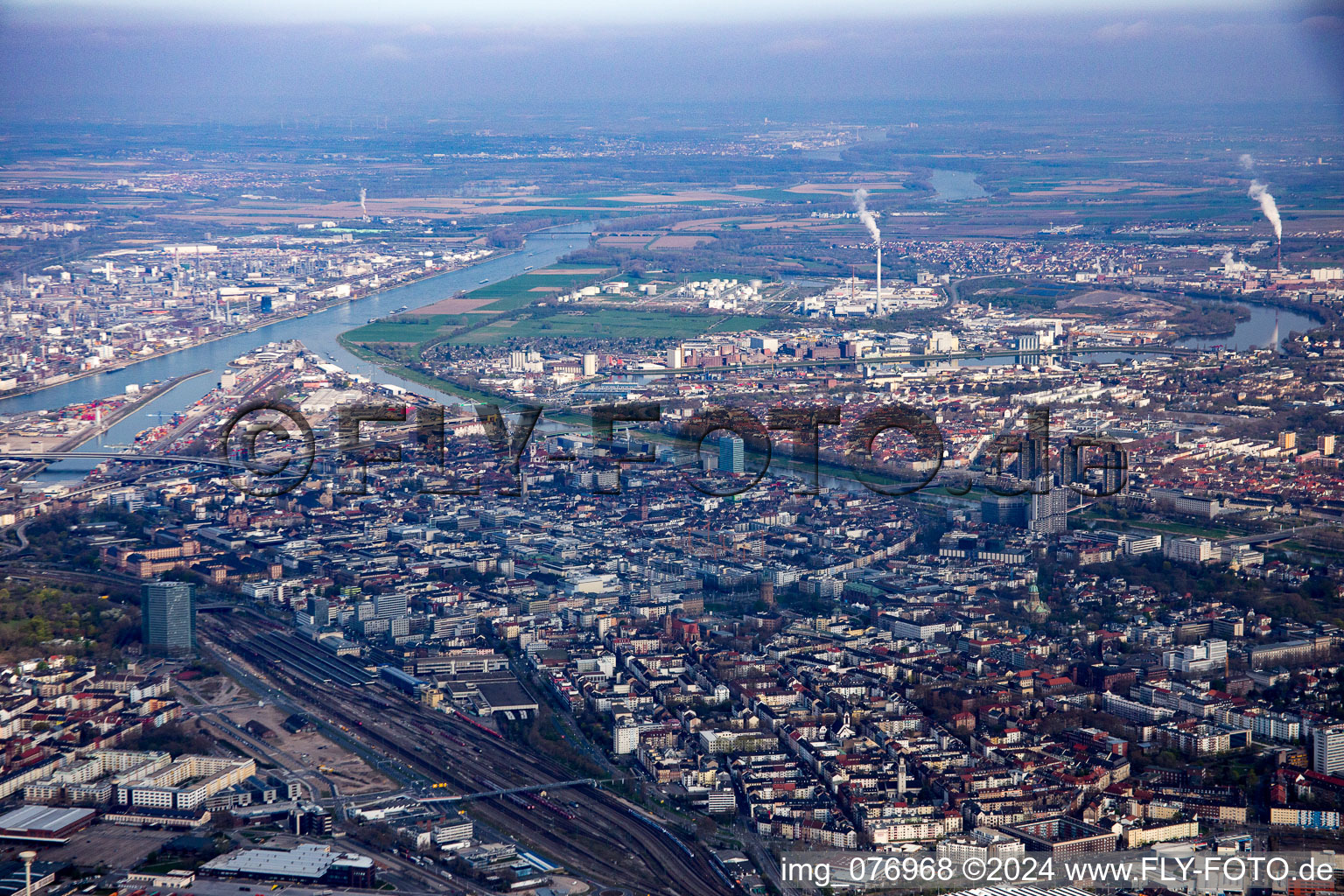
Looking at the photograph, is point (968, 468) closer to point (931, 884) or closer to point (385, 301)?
point (931, 884)

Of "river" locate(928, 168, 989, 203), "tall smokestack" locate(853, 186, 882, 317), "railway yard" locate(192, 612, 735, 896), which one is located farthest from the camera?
"river" locate(928, 168, 989, 203)

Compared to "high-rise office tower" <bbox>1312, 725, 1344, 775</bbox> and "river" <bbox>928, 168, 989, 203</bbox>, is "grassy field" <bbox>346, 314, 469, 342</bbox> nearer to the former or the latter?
"high-rise office tower" <bbox>1312, 725, 1344, 775</bbox>

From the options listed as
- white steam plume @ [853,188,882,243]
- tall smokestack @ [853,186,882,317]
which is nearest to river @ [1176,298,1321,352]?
tall smokestack @ [853,186,882,317]

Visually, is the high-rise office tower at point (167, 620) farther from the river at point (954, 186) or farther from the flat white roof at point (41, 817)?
the river at point (954, 186)

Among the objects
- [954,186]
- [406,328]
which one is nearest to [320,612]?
[406,328]

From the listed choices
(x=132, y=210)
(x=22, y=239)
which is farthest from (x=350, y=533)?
(x=132, y=210)
